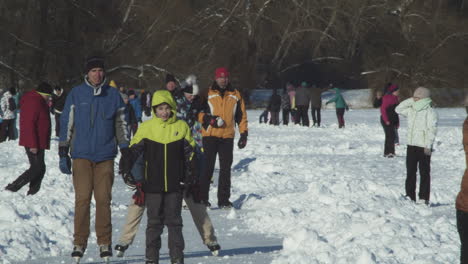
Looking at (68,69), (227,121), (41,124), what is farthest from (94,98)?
(68,69)

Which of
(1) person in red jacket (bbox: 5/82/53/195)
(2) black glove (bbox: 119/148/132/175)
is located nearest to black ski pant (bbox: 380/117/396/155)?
(1) person in red jacket (bbox: 5/82/53/195)

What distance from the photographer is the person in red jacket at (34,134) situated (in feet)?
35.6

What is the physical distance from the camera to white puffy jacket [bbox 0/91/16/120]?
68.7 ft

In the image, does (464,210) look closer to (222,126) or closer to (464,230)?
(464,230)

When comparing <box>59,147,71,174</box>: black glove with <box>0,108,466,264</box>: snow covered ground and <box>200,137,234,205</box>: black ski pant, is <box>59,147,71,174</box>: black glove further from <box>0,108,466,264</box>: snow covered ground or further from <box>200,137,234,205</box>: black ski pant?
<box>200,137,234,205</box>: black ski pant

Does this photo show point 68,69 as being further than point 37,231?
Yes

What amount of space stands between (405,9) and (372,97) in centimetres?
544

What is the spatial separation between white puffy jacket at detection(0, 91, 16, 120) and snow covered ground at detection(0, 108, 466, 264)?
6234 mm

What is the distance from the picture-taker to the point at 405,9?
47.7 metres

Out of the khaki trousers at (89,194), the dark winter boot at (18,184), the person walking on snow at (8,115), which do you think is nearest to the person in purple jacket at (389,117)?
the dark winter boot at (18,184)

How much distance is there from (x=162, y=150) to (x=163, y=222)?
0.56 meters

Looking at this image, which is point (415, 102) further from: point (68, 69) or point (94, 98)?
point (68, 69)

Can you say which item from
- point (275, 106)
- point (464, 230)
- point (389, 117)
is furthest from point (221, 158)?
point (275, 106)

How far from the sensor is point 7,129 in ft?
71.5
